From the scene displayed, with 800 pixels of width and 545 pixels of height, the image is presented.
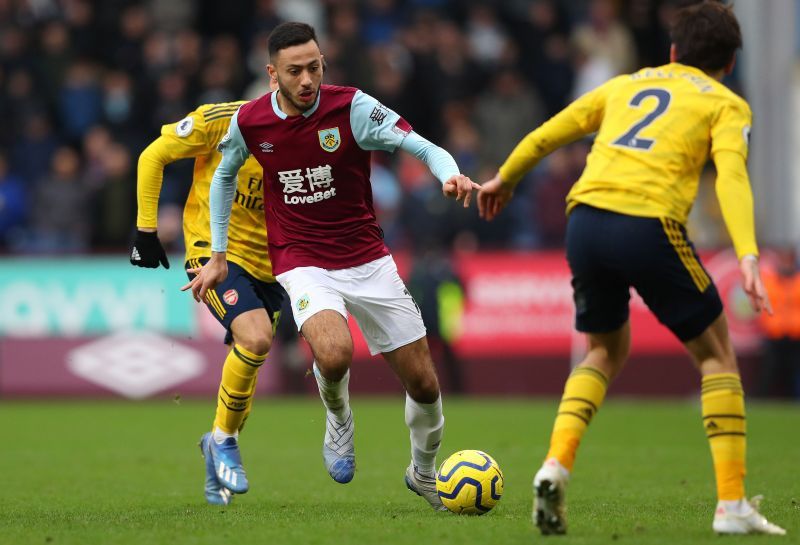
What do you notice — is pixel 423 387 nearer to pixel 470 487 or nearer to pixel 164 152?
pixel 470 487

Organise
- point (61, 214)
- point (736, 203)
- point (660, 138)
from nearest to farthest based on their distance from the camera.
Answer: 1. point (736, 203)
2. point (660, 138)
3. point (61, 214)

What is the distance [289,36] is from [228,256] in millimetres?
1558

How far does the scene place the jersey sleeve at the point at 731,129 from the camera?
19.5ft

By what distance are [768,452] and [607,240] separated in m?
5.58

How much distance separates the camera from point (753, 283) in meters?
5.66

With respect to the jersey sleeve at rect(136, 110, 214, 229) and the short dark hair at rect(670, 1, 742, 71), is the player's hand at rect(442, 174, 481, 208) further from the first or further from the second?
the jersey sleeve at rect(136, 110, 214, 229)

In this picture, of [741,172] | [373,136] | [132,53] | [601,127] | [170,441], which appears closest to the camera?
[741,172]

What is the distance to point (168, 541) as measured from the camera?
240 inches

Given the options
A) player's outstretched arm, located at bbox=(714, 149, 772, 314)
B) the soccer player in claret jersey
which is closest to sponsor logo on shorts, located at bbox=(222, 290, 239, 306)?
the soccer player in claret jersey

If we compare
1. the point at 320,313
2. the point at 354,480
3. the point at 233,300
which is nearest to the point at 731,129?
the point at 320,313

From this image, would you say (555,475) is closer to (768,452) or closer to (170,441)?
(768,452)

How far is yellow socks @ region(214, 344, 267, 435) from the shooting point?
7766 millimetres

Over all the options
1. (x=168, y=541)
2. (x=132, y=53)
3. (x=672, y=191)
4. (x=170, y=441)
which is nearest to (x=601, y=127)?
(x=672, y=191)

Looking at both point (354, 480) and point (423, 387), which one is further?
point (354, 480)
